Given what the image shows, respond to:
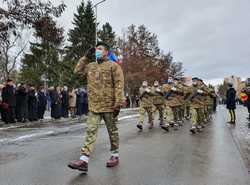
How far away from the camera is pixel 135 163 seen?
7.89 m

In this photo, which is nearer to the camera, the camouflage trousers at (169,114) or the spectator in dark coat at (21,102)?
the camouflage trousers at (169,114)

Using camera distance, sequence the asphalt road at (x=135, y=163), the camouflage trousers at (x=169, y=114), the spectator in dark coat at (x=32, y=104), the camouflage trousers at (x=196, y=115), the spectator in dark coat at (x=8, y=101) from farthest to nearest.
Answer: the spectator in dark coat at (x=32, y=104) → the spectator in dark coat at (x=8, y=101) → the camouflage trousers at (x=169, y=114) → the camouflage trousers at (x=196, y=115) → the asphalt road at (x=135, y=163)

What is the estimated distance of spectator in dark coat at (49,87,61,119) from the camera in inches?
877

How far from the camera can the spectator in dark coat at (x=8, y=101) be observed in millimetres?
18625

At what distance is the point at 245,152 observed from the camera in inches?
378

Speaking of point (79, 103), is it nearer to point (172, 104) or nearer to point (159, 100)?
point (159, 100)

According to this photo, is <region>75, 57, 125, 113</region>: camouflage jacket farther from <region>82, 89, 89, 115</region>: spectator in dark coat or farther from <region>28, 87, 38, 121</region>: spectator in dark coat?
<region>82, 89, 89, 115</region>: spectator in dark coat

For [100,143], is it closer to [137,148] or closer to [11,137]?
[137,148]

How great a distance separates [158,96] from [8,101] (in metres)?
6.48

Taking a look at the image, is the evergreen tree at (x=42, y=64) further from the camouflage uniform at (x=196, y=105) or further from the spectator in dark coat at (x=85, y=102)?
the camouflage uniform at (x=196, y=105)

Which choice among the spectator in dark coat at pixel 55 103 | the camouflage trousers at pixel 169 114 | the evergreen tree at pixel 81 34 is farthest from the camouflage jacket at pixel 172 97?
the evergreen tree at pixel 81 34

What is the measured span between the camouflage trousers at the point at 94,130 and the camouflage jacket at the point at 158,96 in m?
8.60

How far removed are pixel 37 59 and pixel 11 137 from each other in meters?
47.5

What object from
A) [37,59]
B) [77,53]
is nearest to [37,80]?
[37,59]
